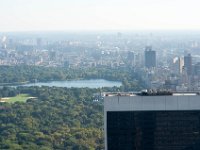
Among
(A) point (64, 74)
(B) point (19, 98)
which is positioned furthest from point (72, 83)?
(B) point (19, 98)

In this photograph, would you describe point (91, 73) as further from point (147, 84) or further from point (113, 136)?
point (113, 136)

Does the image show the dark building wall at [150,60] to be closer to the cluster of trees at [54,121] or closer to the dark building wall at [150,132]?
the cluster of trees at [54,121]

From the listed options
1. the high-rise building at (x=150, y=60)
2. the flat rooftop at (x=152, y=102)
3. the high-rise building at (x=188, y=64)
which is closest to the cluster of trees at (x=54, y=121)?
the high-rise building at (x=188, y=64)

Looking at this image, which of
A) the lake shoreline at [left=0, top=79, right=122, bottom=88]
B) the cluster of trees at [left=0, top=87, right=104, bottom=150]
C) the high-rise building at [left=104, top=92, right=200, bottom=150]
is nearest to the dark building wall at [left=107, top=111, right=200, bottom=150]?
the high-rise building at [left=104, top=92, right=200, bottom=150]

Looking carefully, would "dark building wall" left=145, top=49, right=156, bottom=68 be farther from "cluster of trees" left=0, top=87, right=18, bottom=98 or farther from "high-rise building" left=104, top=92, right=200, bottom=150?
"high-rise building" left=104, top=92, right=200, bottom=150

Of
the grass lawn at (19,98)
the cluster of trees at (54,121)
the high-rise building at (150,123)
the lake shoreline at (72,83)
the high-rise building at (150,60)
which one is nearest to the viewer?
the high-rise building at (150,123)

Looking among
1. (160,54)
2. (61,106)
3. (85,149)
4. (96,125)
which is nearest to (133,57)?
(160,54)

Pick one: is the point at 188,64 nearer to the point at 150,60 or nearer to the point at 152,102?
the point at 150,60
